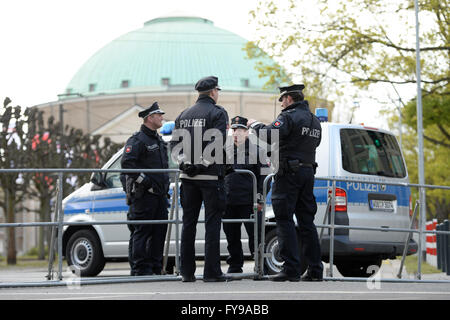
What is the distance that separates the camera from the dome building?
8588cm

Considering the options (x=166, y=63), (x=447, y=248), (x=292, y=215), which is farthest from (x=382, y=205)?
(x=166, y=63)

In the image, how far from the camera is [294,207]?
30.1ft

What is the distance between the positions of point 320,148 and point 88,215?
11.5ft

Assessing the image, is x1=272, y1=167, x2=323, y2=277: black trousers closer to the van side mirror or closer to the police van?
the police van

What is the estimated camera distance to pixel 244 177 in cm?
1055

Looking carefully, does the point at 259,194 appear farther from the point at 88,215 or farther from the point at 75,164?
the point at 75,164

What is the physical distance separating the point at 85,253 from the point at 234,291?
502cm

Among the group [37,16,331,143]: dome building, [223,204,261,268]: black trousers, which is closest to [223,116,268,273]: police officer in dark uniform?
[223,204,261,268]: black trousers

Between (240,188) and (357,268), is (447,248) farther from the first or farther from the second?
(240,188)

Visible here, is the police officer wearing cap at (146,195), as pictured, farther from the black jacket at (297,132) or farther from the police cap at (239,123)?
the black jacket at (297,132)

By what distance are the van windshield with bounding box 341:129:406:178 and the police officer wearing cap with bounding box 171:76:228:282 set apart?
9.05ft

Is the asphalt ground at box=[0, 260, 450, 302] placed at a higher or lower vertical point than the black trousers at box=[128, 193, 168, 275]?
lower

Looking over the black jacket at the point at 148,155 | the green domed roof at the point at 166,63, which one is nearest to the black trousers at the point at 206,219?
the black jacket at the point at 148,155
